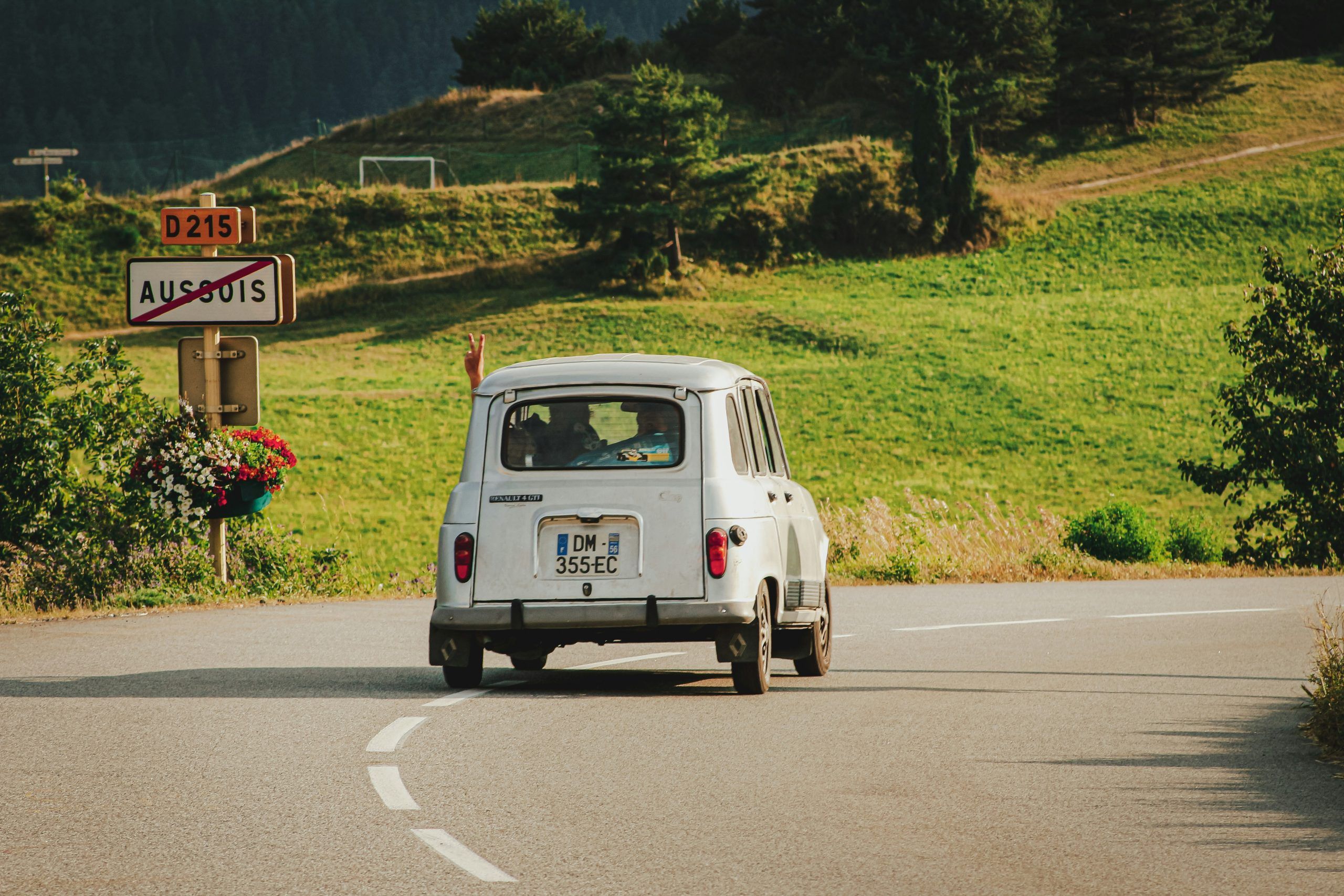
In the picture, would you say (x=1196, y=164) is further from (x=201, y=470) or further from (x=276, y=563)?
(x=201, y=470)

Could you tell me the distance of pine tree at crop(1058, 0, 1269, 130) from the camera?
85938mm

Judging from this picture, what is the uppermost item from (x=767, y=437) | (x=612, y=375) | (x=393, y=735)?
(x=612, y=375)

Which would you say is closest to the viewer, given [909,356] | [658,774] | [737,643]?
[658,774]

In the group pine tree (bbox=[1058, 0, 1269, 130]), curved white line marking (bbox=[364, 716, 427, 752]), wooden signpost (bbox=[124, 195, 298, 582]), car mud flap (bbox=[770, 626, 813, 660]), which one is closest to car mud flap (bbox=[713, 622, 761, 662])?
car mud flap (bbox=[770, 626, 813, 660])

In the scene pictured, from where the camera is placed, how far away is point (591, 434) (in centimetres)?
1060

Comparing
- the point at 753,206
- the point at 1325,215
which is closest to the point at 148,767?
the point at 753,206

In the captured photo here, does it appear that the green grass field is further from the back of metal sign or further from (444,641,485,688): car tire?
(444,641,485,688): car tire

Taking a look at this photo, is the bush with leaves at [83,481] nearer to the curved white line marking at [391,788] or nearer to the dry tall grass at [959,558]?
the dry tall grass at [959,558]

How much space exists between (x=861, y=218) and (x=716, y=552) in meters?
64.2

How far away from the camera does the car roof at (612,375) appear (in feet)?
34.7

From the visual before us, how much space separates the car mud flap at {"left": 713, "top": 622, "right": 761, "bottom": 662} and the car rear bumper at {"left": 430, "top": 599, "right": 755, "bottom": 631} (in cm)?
16

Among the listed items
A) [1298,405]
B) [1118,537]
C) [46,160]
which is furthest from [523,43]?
[1298,405]

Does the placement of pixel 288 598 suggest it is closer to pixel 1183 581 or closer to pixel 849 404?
pixel 1183 581

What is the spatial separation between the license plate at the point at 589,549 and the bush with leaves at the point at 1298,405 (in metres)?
16.7
